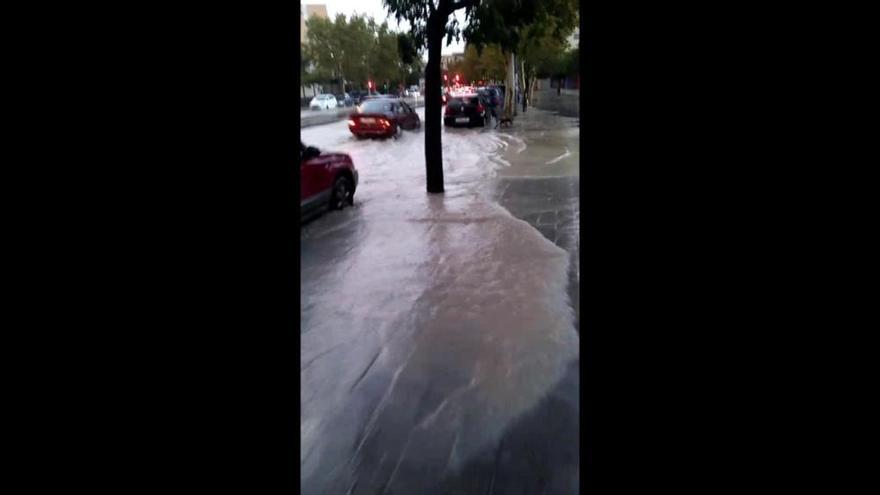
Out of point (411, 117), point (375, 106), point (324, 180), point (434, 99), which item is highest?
point (375, 106)

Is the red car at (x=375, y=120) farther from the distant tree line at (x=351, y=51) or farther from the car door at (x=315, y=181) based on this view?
the distant tree line at (x=351, y=51)

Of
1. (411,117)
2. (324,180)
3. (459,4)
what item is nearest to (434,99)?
(459,4)

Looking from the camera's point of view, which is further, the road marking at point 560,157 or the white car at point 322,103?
the white car at point 322,103

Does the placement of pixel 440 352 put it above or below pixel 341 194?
below

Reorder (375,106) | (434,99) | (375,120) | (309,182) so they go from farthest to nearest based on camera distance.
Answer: (375,106) < (375,120) < (434,99) < (309,182)

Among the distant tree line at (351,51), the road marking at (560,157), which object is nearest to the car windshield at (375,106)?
the road marking at (560,157)

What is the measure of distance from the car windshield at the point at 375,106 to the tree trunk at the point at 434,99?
13.9 m

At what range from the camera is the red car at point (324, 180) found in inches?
409

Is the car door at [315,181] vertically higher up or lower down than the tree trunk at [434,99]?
lower down

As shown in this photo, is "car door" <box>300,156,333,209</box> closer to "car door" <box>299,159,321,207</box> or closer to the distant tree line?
"car door" <box>299,159,321,207</box>

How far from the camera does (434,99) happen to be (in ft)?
42.8

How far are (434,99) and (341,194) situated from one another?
104 inches

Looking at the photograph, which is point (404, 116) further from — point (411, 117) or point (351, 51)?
point (351, 51)
